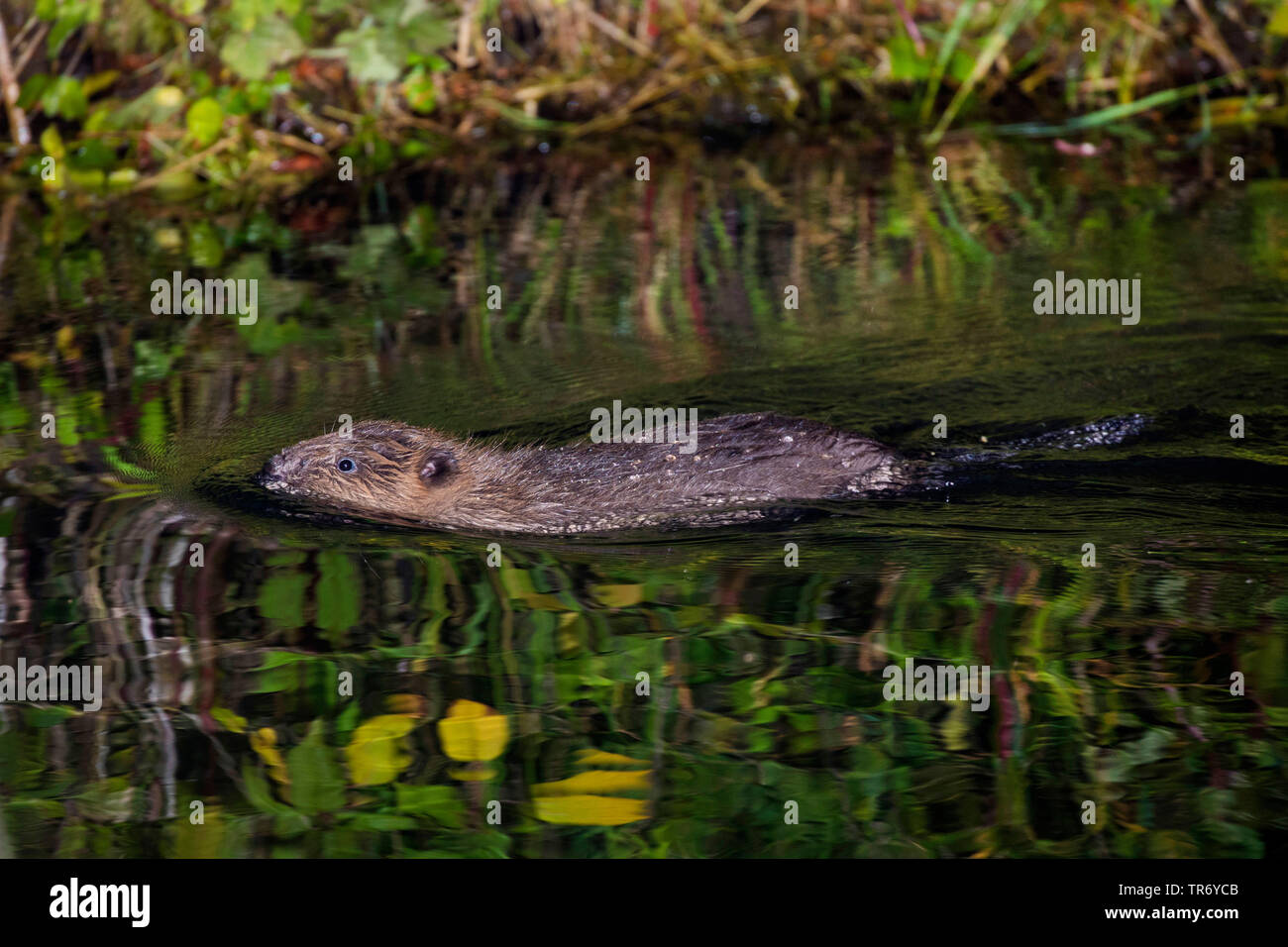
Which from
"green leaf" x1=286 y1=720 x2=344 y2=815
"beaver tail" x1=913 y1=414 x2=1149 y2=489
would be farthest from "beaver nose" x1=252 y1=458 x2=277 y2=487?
"beaver tail" x1=913 y1=414 x2=1149 y2=489

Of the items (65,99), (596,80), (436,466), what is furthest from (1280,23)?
(65,99)

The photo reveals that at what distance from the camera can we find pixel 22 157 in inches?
393

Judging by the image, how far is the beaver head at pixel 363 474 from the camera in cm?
546

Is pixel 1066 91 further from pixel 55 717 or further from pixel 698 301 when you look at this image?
pixel 55 717

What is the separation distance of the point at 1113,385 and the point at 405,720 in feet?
12.2

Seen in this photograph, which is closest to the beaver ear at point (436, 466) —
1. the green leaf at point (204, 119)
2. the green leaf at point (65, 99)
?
the green leaf at point (204, 119)

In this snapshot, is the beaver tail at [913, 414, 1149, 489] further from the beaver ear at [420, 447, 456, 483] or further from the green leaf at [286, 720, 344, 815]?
the green leaf at [286, 720, 344, 815]

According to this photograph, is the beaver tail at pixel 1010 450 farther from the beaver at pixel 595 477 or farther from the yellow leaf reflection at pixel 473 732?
the yellow leaf reflection at pixel 473 732

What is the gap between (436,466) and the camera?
5477mm

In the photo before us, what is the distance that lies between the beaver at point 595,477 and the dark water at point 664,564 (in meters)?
0.17

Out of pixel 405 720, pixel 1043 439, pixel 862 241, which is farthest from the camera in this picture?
pixel 862 241

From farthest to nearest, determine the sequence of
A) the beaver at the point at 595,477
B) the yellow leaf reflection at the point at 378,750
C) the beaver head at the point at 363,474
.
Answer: the beaver head at the point at 363,474
the beaver at the point at 595,477
the yellow leaf reflection at the point at 378,750

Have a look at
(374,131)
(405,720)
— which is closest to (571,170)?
(374,131)

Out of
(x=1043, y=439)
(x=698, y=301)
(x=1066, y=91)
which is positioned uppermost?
(x=1066, y=91)
